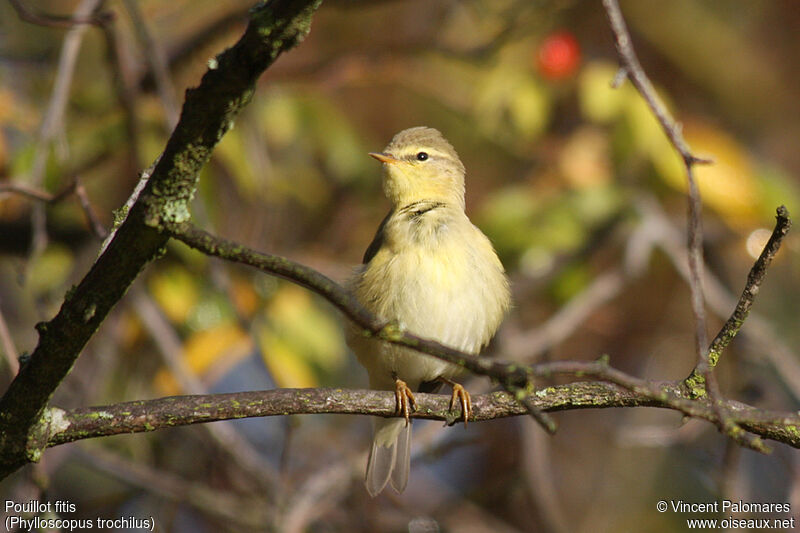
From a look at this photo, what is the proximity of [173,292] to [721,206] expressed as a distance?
3145 mm

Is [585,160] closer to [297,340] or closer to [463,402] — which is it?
[297,340]

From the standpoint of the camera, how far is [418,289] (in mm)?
3572

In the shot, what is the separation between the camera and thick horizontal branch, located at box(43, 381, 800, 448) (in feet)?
6.98

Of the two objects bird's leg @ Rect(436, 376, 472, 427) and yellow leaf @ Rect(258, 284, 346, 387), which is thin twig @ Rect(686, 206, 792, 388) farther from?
yellow leaf @ Rect(258, 284, 346, 387)

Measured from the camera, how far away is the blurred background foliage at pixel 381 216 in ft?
14.8

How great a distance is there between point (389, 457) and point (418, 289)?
3.09 feet

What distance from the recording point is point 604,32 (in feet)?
21.9

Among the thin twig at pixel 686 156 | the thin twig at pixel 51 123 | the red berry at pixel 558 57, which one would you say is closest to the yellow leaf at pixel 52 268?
the thin twig at pixel 51 123

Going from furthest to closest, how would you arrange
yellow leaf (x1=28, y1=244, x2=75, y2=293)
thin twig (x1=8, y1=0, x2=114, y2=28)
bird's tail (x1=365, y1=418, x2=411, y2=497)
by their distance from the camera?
1. yellow leaf (x1=28, y1=244, x2=75, y2=293)
2. bird's tail (x1=365, y1=418, x2=411, y2=497)
3. thin twig (x1=8, y1=0, x2=114, y2=28)

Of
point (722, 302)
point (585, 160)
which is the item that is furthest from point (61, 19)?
point (722, 302)

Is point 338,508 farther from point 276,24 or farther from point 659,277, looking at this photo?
point 276,24

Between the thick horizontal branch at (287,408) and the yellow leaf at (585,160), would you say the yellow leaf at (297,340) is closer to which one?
the yellow leaf at (585,160)

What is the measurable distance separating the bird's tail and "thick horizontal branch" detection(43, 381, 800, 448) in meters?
1.61

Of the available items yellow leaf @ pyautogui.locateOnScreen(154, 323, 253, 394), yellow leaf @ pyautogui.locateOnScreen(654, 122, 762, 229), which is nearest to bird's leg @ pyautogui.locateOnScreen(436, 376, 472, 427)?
yellow leaf @ pyautogui.locateOnScreen(154, 323, 253, 394)
